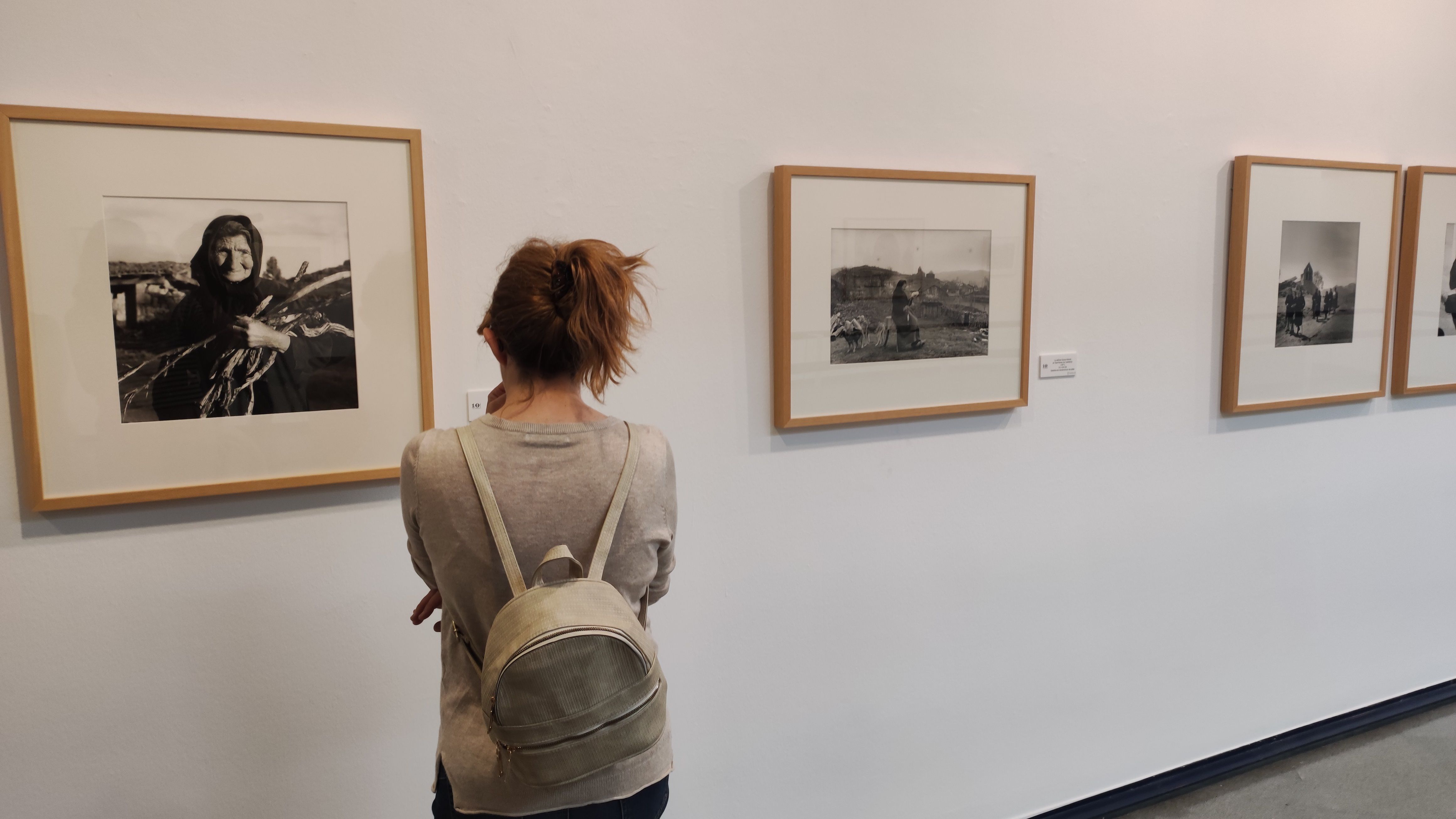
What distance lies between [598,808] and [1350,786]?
293cm

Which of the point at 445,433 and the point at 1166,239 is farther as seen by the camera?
the point at 1166,239

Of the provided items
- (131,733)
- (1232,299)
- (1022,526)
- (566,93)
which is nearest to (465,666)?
(131,733)

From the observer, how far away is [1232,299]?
2834 millimetres

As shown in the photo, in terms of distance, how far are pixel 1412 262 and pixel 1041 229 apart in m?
1.60

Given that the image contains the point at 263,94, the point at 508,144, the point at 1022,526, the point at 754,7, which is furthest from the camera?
the point at 1022,526

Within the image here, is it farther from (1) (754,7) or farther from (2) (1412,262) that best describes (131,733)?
(2) (1412,262)

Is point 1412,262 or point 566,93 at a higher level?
point 566,93

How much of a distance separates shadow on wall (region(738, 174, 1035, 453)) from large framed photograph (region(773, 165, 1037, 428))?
0.9 inches

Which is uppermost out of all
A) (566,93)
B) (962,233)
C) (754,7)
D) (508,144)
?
(754,7)

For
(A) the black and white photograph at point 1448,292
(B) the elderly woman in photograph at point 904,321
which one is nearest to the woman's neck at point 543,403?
(B) the elderly woman in photograph at point 904,321

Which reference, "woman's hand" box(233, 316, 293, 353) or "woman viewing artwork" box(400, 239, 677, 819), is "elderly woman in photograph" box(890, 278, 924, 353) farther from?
"woman's hand" box(233, 316, 293, 353)

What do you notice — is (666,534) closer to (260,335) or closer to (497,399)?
(497,399)

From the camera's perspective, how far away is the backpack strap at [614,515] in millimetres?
1331

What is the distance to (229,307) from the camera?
1.76 meters
